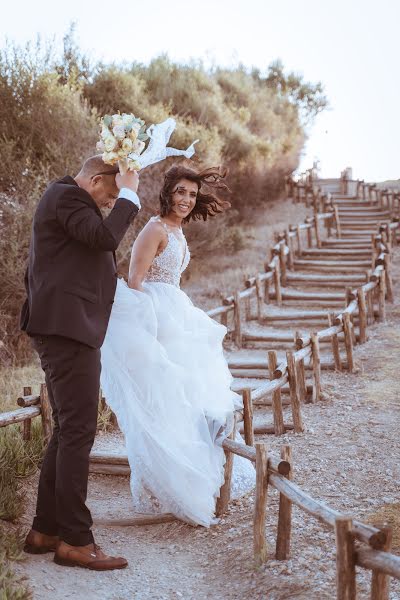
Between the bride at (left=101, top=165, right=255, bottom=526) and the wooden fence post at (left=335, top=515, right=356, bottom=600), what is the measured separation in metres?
1.38

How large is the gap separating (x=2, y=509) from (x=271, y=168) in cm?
2022

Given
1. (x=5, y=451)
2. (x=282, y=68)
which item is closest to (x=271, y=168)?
(x=282, y=68)

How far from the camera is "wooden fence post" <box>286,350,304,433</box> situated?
21.9 feet

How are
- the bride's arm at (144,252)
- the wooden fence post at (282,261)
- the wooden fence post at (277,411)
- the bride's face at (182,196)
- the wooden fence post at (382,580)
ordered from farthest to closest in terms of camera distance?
the wooden fence post at (282,261), the wooden fence post at (277,411), the bride's face at (182,196), the bride's arm at (144,252), the wooden fence post at (382,580)

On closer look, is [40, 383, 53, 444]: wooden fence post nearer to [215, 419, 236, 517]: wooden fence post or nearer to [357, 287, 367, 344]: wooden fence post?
[215, 419, 236, 517]: wooden fence post

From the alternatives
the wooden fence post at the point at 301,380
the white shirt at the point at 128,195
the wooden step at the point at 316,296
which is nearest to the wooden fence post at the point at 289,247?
the wooden step at the point at 316,296

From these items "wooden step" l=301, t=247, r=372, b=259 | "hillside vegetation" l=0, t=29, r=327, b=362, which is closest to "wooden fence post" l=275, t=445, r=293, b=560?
"hillside vegetation" l=0, t=29, r=327, b=362

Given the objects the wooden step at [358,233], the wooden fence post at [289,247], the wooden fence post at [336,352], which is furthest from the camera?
the wooden step at [358,233]

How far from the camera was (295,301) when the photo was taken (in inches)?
522

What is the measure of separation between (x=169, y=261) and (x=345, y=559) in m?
2.29

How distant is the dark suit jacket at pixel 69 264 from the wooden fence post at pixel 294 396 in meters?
3.57

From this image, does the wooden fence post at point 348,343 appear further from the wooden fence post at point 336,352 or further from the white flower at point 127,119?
the white flower at point 127,119

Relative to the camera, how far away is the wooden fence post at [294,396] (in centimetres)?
668

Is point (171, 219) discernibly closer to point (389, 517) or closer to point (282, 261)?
point (389, 517)
